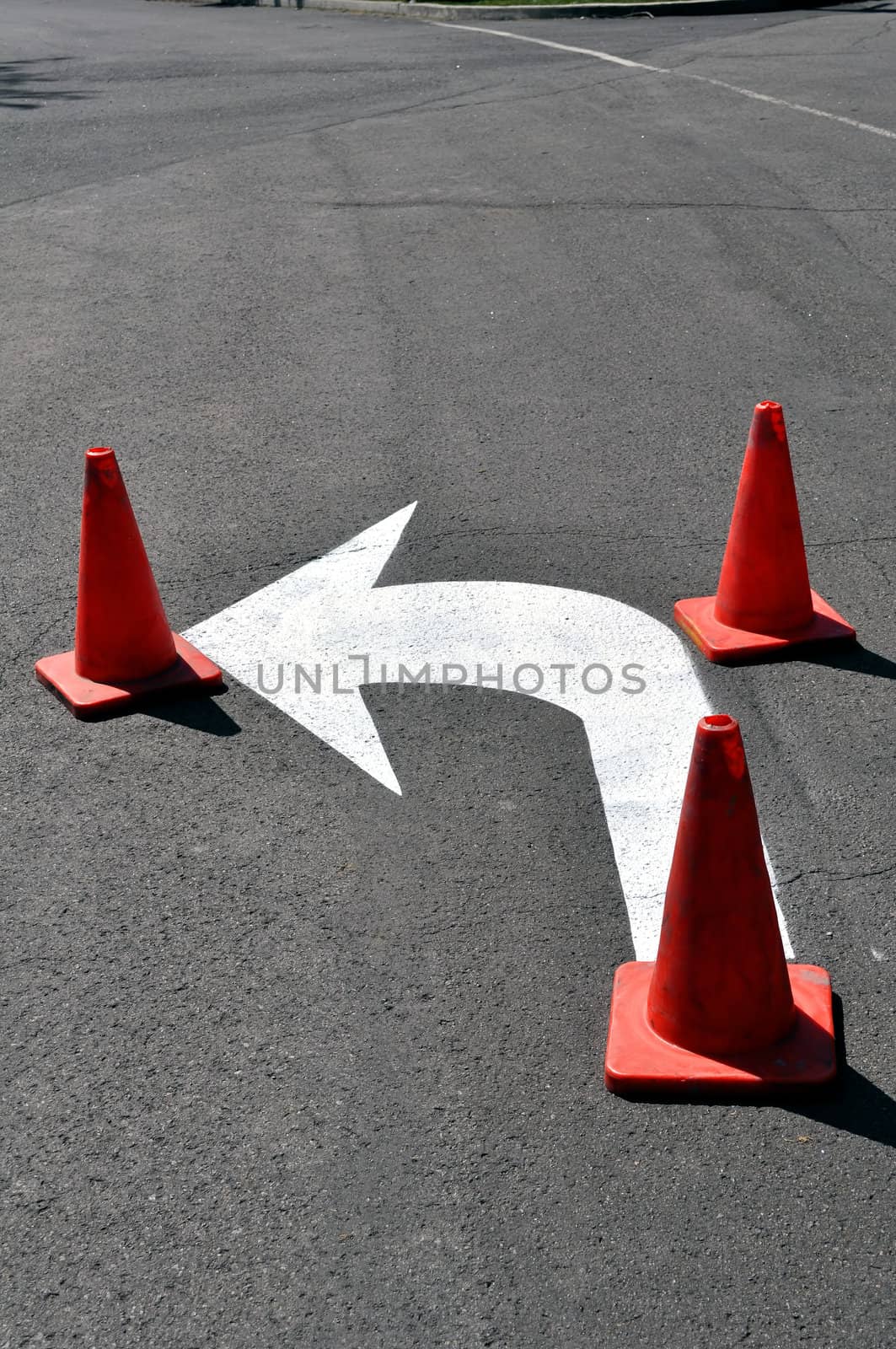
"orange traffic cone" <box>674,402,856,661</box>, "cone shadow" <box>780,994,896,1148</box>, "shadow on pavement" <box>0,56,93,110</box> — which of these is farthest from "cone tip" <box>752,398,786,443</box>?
"shadow on pavement" <box>0,56,93,110</box>

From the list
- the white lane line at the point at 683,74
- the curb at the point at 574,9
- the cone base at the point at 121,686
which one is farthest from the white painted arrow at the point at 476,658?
the curb at the point at 574,9

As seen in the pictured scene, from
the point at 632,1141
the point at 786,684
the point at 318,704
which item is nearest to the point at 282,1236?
the point at 632,1141

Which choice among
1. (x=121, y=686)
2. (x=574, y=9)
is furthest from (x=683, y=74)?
(x=121, y=686)

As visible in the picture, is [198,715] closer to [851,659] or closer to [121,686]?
[121,686]

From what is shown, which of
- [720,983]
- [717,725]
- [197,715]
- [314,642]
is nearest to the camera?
[717,725]

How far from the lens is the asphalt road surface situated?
9.24ft

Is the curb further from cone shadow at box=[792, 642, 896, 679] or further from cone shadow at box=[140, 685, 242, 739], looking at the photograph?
cone shadow at box=[140, 685, 242, 739]

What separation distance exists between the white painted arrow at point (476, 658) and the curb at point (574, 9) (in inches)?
834

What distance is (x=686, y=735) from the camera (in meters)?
4.65

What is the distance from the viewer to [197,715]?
486 cm

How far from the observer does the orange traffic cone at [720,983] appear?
319 cm

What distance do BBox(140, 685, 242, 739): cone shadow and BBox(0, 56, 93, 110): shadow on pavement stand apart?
13.6 m

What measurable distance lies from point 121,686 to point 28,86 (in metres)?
15.7

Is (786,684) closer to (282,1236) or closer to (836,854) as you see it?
(836,854)
